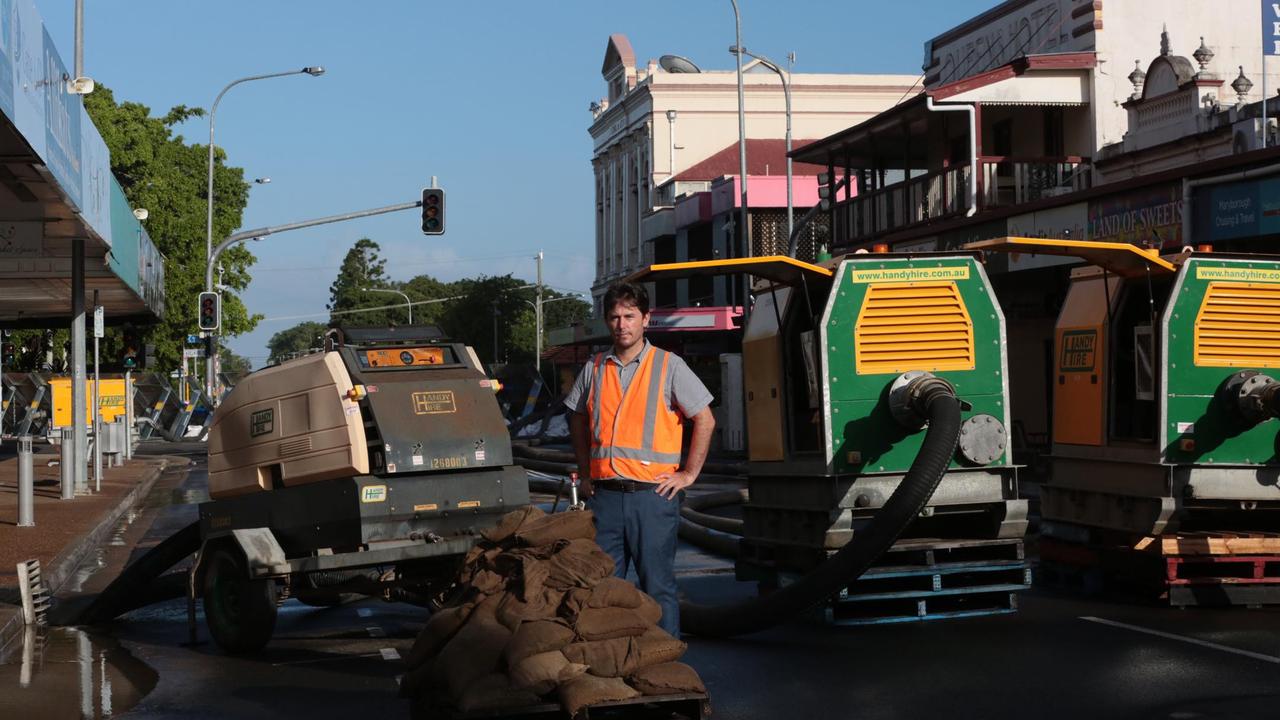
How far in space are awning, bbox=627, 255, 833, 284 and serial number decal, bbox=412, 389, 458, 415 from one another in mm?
1376

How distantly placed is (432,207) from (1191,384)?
2459cm

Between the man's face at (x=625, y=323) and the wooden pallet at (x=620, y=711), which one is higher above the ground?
the man's face at (x=625, y=323)

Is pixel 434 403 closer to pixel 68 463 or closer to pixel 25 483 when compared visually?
pixel 25 483

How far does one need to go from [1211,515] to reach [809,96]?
6484 cm

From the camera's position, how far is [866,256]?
417 inches

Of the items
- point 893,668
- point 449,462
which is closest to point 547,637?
point 893,668

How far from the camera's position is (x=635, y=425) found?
7328 mm

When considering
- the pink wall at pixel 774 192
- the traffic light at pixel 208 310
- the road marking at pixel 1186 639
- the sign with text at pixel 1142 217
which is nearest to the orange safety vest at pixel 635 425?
the road marking at pixel 1186 639

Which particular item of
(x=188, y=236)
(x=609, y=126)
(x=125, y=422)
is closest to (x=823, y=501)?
(x=125, y=422)

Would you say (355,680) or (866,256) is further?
(866,256)

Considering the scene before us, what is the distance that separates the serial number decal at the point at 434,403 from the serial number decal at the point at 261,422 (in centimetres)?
105

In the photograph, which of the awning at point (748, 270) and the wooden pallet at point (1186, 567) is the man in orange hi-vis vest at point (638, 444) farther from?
the wooden pallet at point (1186, 567)

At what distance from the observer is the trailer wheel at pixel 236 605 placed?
9797 mm

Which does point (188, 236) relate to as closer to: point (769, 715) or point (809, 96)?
point (809, 96)
